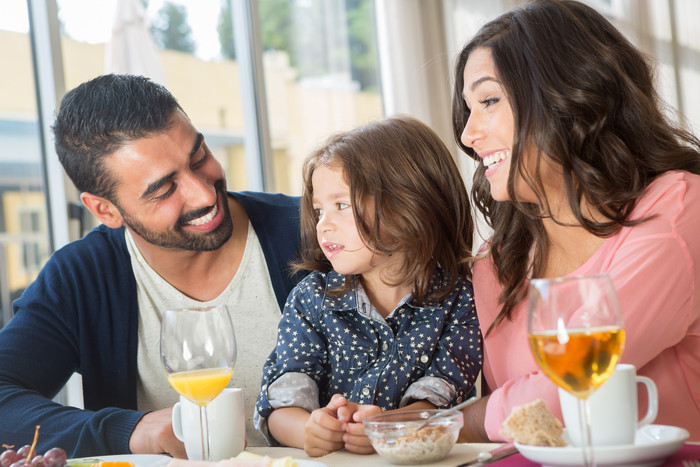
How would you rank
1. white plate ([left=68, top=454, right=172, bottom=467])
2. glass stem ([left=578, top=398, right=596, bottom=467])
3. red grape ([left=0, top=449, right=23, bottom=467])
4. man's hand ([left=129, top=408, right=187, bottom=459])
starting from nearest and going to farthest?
glass stem ([left=578, top=398, right=596, bottom=467]), red grape ([left=0, top=449, right=23, bottom=467]), white plate ([left=68, top=454, right=172, bottom=467]), man's hand ([left=129, top=408, right=187, bottom=459])

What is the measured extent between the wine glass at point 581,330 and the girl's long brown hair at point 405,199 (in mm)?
863

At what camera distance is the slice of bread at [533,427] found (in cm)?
97

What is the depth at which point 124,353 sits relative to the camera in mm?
1967

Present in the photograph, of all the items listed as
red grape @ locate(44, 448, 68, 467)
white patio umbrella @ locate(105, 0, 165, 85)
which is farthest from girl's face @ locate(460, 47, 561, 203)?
white patio umbrella @ locate(105, 0, 165, 85)

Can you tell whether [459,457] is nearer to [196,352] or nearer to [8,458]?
[196,352]

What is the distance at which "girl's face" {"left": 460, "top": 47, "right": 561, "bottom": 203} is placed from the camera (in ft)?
5.09

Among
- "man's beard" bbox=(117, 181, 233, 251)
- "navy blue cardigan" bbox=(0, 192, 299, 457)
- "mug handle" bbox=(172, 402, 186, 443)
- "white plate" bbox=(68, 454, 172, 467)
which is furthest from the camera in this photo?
"man's beard" bbox=(117, 181, 233, 251)

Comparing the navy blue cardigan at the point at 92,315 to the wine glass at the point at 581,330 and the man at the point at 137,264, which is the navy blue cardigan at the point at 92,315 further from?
the wine glass at the point at 581,330

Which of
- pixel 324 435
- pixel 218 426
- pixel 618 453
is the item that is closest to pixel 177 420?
pixel 218 426

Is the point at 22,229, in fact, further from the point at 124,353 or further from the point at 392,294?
the point at 392,294

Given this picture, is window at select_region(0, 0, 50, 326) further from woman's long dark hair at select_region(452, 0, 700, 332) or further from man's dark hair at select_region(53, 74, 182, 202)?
woman's long dark hair at select_region(452, 0, 700, 332)

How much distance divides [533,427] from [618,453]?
0.35 feet

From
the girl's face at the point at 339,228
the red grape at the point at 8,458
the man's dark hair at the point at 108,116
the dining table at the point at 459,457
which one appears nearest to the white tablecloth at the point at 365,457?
the dining table at the point at 459,457

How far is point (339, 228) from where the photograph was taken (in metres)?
1.75
